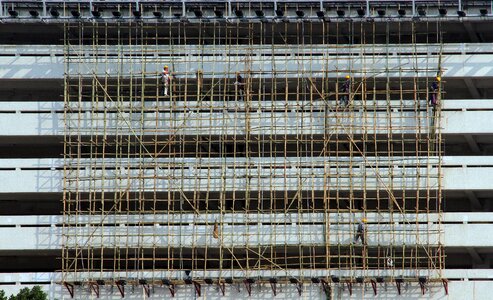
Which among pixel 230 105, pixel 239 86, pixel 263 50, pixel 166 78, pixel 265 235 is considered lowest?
pixel 265 235

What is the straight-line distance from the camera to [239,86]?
45438mm

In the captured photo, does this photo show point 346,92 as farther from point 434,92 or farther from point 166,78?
point 166,78

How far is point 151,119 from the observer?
44.9 m

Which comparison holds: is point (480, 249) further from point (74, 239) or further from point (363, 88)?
point (74, 239)

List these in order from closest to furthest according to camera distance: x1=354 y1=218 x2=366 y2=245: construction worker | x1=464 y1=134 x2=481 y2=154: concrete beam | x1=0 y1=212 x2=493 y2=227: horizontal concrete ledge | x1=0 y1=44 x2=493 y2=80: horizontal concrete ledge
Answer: x1=354 y1=218 x2=366 y2=245: construction worker < x1=0 y1=212 x2=493 y2=227: horizontal concrete ledge < x1=0 y1=44 x2=493 y2=80: horizontal concrete ledge < x1=464 y1=134 x2=481 y2=154: concrete beam

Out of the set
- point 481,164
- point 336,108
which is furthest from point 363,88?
point 481,164

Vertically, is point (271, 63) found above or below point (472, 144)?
above

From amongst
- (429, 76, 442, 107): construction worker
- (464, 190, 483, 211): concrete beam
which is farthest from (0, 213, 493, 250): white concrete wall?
(429, 76, 442, 107): construction worker

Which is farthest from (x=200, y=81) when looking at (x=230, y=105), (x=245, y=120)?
(x=245, y=120)

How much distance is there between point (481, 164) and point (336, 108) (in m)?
5.33

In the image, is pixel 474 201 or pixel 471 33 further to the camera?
pixel 471 33

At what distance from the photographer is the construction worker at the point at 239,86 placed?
147 feet

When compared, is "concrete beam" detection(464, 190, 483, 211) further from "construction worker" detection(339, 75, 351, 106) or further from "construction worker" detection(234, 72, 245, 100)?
"construction worker" detection(234, 72, 245, 100)

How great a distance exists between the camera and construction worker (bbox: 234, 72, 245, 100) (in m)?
44.8
